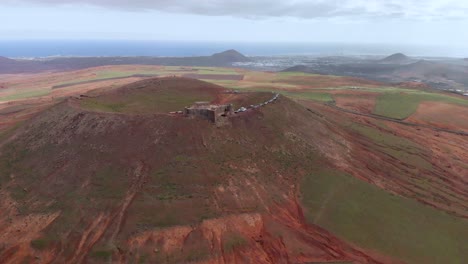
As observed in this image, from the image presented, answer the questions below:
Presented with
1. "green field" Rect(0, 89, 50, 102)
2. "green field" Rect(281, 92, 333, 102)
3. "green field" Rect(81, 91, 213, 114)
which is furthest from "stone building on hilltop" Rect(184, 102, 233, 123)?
"green field" Rect(0, 89, 50, 102)

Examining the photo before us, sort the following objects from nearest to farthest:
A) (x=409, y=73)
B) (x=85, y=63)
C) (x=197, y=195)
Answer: (x=197, y=195), (x=409, y=73), (x=85, y=63)

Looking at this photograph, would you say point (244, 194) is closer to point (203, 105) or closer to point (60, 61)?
point (203, 105)

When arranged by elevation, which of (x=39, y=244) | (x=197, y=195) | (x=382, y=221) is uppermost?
(x=197, y=195)

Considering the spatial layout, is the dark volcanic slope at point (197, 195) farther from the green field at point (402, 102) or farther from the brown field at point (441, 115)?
the green field at point (402, 102)

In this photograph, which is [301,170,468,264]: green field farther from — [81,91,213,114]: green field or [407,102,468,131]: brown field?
[407,102,468,131]: brown field

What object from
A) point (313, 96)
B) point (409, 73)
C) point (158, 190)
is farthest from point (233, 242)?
point (409, 73)

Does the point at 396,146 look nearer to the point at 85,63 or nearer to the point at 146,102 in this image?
the point at 146,102
